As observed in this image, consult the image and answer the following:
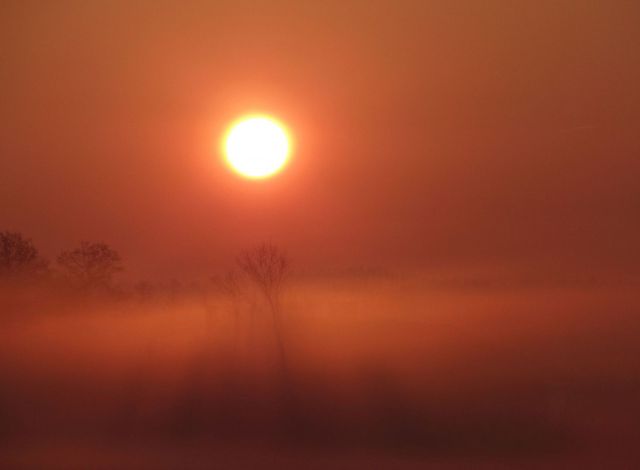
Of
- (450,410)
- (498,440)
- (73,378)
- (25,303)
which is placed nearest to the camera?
(498,440)

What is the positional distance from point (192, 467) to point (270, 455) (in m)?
0.68

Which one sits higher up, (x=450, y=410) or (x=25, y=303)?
(x=25, y=303)

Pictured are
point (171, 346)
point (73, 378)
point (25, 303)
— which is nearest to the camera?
point (73, 378)

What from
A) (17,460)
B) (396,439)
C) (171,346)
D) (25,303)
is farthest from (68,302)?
(396,439)

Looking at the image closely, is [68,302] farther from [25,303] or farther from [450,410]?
[450,410]

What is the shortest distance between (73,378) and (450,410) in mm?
4291

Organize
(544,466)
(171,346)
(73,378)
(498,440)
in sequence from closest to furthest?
1. (544,466)
2. (498,440)
3. (73,378)
4. (171,346)

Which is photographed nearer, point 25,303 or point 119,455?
point 119,455

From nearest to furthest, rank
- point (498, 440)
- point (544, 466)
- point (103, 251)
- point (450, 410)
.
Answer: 1. point (544, 466)
2. point (498, 440)
3. point (450, 410)
4. point (103, 251)

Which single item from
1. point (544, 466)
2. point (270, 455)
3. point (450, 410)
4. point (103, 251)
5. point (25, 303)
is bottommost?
point (544, 466)

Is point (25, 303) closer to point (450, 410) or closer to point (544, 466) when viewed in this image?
point (450, 410)

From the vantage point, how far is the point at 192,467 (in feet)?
17.9

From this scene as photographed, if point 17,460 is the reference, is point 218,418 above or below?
above

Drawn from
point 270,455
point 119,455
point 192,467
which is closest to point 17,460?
point 119,455
